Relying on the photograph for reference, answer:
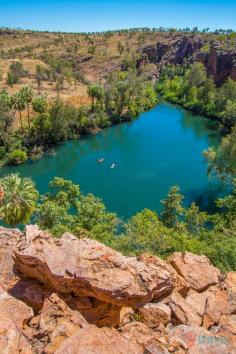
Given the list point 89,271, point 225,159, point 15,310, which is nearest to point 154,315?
point 89,271

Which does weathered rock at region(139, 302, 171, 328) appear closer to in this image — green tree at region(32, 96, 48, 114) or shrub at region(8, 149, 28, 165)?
shrub at region(8, 149, 28, 165)

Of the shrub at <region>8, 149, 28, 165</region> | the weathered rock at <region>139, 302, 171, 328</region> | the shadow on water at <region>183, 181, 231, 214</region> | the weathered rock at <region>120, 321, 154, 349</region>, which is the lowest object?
the shadow on water at <region>183, 181, 231, 214</region>

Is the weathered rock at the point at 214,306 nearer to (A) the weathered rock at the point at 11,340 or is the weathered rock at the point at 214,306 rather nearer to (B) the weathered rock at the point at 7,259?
(A) the weathered rock at the point at 11,340

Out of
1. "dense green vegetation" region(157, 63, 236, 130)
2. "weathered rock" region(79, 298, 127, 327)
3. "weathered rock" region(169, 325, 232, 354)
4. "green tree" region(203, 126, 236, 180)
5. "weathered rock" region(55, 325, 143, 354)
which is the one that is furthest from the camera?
"dense green vegetation" region(157, 63, 236, 130)

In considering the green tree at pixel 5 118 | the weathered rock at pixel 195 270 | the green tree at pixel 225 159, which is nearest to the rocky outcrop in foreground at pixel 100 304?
the weathered rock at pixel 195 270

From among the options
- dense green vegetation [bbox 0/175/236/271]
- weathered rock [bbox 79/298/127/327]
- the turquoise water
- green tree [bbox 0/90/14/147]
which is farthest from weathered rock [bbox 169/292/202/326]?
green tree [bbox 0/90/14/147]

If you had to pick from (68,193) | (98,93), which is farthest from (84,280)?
(98,93)

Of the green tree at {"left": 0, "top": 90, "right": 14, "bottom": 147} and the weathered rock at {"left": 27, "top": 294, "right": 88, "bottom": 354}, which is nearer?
the weathered rock at {"left": 27, "top": 294, "right": 88, "bottom": 354}
